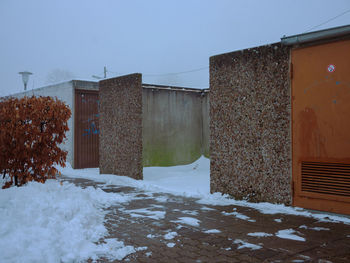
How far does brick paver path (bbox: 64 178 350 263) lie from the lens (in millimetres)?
4172

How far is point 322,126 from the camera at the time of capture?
6.23 metres

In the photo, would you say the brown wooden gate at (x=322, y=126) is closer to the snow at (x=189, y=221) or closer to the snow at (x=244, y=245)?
the snow at (x=189, y=221)

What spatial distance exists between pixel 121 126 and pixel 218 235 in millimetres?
6535

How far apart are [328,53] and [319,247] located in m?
3.42

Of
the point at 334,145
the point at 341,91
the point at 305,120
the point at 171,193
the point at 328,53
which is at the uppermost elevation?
the point at 328,53

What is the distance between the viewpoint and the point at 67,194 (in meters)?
6.57

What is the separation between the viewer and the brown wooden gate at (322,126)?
595 centimetres

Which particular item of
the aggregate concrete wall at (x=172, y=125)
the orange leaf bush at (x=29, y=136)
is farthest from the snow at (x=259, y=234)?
the aggregate concrete wall at (x=172, y=125)

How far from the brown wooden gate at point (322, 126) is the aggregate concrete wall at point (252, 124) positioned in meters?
0.22

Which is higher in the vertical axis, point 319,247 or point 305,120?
point 305,120

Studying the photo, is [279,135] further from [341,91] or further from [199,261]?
[199,261]

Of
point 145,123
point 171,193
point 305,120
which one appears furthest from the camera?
point 145,123

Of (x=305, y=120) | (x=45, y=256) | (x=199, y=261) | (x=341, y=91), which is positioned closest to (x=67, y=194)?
(x=45, y=256)

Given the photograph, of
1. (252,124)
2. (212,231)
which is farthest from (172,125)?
(212,231)
